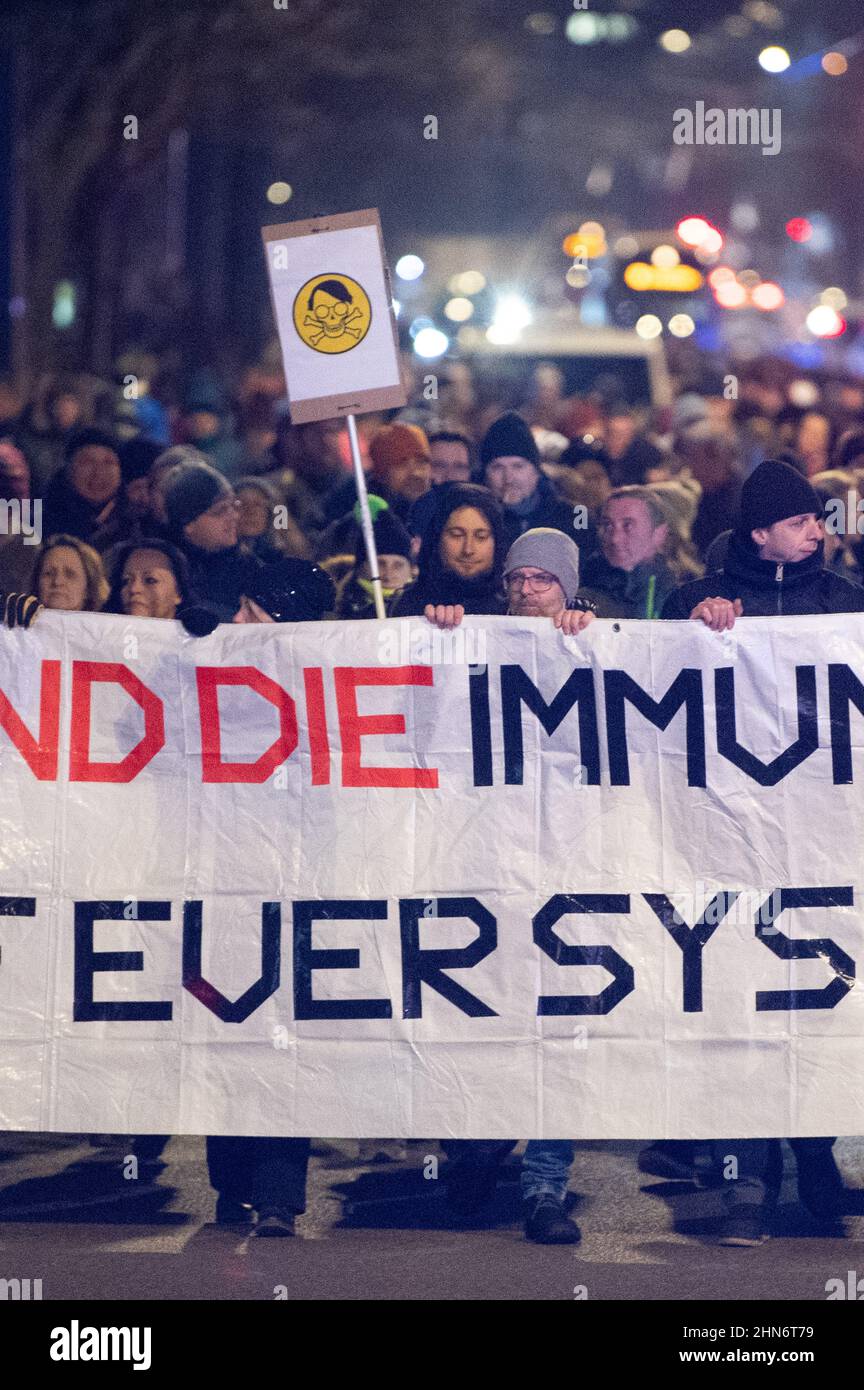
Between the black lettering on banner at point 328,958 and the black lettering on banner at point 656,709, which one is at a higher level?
the black lettering on banner at point 656,709

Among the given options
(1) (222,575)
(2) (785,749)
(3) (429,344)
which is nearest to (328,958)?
(2) (785,749)

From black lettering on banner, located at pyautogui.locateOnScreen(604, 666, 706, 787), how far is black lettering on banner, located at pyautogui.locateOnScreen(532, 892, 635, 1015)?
1.30 ft

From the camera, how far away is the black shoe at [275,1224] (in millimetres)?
6953

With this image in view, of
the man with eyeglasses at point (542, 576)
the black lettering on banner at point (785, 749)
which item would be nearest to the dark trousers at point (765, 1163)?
the black lettering on banner at point (785, 749)

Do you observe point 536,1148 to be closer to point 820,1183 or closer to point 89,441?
point 820,1183

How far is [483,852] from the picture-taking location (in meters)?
7.09

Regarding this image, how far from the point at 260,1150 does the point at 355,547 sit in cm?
333

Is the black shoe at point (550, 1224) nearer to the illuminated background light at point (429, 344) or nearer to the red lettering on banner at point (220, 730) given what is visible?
the red lettering on banner at point (220, 730)

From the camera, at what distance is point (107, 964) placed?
704 cm

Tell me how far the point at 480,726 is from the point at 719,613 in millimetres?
766

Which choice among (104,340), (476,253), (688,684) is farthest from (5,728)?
(476,253)

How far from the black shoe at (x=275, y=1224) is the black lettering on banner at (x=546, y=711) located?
1382mm

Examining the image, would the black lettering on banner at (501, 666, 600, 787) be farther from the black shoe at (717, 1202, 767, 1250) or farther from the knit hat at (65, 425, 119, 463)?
the knit hat at (65, 425, 119, 463)

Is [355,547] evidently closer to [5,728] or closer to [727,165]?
[5,728]
